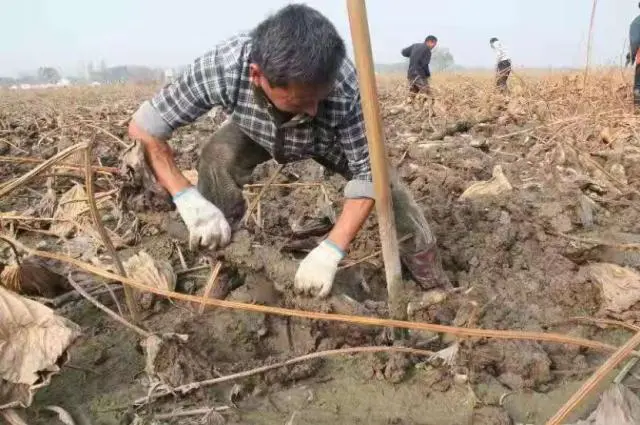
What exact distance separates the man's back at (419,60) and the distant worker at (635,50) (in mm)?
4086

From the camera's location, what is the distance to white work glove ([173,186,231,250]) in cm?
212

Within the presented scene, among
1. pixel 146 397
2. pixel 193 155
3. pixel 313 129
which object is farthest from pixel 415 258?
pixel 193 155

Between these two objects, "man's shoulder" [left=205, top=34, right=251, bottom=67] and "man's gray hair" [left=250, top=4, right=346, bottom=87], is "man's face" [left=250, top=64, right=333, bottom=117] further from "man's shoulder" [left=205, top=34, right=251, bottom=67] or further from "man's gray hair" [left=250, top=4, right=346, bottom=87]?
"man's shoulder" [left=205, top=34, right=251, bottom=67]

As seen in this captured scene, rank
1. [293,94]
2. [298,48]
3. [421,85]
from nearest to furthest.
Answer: [298,48] < [293,94] < [421,85]

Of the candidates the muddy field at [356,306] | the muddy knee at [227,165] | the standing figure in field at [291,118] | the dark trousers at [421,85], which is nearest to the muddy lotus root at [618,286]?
the muddy field at [356,306]

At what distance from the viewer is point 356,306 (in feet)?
6.35

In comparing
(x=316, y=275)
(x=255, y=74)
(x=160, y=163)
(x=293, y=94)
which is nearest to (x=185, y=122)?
(x=160, y=163)

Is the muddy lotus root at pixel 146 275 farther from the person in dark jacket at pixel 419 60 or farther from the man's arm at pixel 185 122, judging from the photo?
the person in dark jacket at pixel 419 60

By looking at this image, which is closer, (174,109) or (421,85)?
(174,109)

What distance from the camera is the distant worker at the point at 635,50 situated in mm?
5184

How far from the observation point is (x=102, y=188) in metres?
3.36

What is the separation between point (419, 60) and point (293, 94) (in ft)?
27.8

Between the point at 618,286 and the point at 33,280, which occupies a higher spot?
the point at 33,280

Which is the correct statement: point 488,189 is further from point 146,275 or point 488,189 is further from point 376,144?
point 146,275
